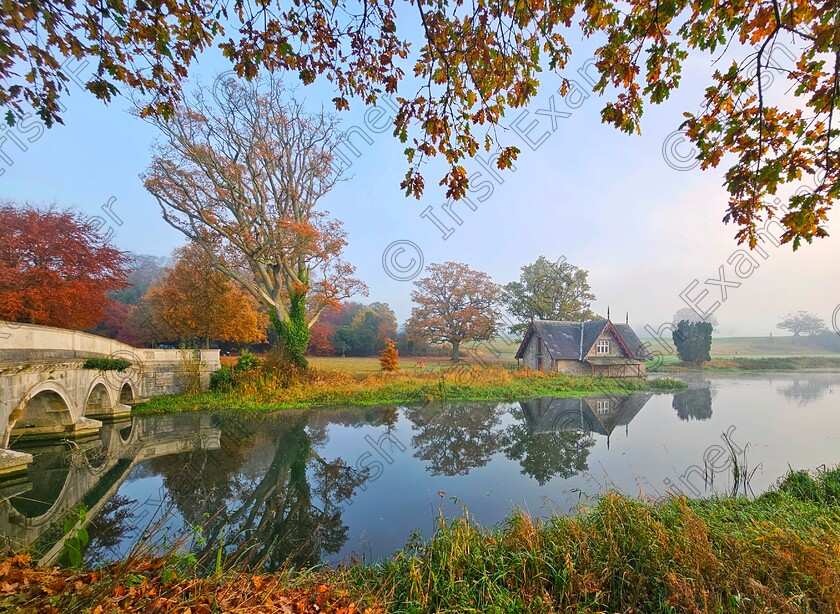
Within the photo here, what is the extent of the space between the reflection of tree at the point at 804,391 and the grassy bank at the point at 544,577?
1701 centimetres

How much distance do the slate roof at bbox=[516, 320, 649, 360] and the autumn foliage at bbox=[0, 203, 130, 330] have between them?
23.3 meters

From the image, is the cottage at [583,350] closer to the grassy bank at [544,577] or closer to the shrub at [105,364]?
the grassy bank at [544,577]

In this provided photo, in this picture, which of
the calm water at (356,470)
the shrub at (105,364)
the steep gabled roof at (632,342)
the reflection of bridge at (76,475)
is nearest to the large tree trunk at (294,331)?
the calm water at (356,470)

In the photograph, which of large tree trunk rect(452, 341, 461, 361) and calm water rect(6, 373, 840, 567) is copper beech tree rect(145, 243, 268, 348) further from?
large tree trunk rect(452, 341, 461, 361)

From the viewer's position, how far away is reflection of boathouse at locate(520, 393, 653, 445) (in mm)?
10633

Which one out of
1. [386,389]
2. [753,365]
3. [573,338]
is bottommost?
[753,365]

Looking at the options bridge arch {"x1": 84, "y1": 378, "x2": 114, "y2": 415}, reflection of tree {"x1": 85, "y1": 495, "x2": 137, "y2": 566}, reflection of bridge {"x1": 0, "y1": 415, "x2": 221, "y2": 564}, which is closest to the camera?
reflection of tree {"x1": 85, "y1": 495, "x2": 137, "y2": 566}

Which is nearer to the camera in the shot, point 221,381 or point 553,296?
point 221,381

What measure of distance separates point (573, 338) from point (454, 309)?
9.78 metres

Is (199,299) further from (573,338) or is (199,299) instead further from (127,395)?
(573,338)

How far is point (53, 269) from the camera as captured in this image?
13383 mm

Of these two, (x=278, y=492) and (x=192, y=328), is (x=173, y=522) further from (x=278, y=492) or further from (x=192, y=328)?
(x=192, y=328)

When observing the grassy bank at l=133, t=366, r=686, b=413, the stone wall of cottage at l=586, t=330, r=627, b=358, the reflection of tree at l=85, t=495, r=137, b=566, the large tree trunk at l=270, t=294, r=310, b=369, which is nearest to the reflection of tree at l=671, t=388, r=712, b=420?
the grassy bank at l=133, t=366, r=686, b=413

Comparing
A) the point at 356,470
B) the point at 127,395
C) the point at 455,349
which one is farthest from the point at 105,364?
the point at 455,349
